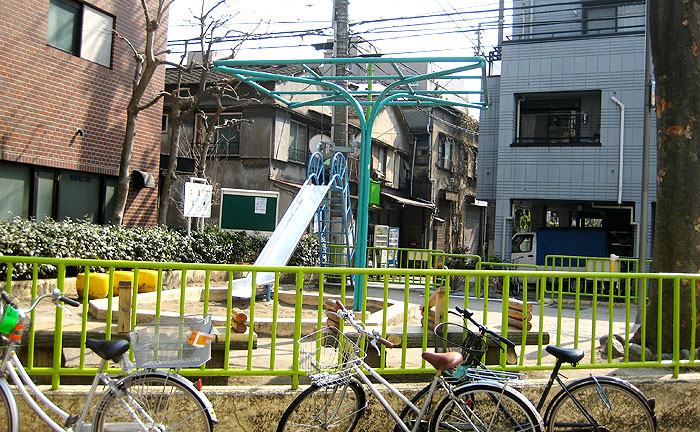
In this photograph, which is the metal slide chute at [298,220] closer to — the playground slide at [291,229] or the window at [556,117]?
the playground slide at [291,229]

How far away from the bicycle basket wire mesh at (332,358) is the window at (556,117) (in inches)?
636

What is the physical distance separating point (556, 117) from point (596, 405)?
16889mm

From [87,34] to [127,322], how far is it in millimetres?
10368

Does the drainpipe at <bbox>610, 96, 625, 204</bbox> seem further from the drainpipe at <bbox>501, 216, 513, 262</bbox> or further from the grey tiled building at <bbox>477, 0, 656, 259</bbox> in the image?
the drainpipe at <bbox>501, 216, 513, 262</bbox>

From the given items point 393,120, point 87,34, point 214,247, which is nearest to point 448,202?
point 393,120

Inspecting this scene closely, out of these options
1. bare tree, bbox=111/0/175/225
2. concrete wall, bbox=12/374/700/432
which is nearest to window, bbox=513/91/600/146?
bare tree, bbox=111/0/175/225

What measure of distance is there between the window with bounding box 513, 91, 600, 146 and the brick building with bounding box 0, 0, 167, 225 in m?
11.5

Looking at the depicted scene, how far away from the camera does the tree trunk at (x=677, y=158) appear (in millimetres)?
6145

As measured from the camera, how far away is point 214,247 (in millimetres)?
14539

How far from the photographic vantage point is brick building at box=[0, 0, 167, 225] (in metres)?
11.7

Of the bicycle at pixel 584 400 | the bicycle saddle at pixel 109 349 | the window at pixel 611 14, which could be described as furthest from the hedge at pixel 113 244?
the window at pixel 611 14

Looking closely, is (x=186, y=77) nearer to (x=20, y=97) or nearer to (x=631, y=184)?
(x=20, y=97)

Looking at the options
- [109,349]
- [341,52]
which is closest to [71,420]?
[109,349]

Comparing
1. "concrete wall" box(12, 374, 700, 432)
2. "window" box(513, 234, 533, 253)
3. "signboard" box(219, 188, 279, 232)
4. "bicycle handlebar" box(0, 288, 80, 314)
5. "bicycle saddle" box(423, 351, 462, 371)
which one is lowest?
"concrete wall" box(12, 374, 700, 432)
